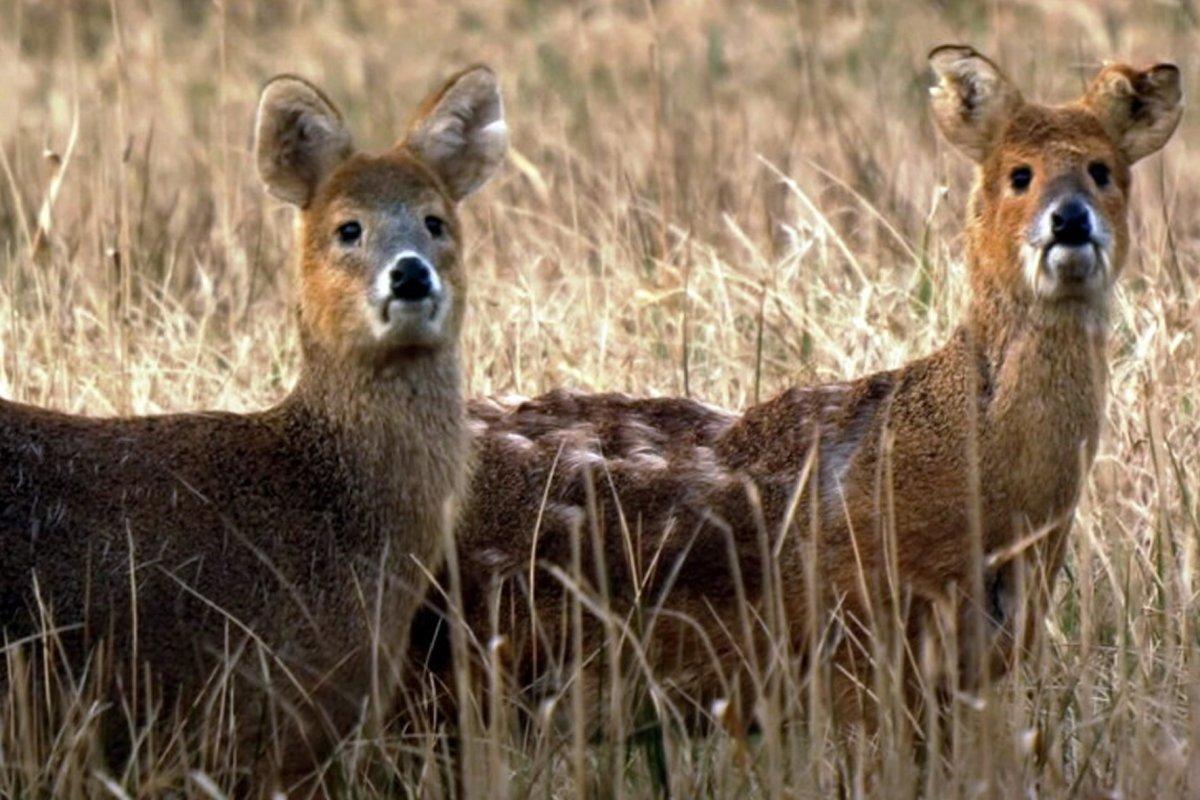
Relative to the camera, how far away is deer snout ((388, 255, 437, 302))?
6.83 metres

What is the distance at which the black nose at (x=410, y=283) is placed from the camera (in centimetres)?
683

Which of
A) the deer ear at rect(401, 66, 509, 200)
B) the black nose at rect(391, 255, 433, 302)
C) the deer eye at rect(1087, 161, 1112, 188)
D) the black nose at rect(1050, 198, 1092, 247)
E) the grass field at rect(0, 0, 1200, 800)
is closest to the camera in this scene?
the grass field at rect(0, 0, 1200, 800)

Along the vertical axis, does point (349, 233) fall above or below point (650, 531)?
above

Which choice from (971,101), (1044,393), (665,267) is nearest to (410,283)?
(1044,393)

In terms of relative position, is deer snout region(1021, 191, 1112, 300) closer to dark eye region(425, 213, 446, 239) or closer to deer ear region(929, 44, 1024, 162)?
deer ear region(929, 44, 1024, 162)

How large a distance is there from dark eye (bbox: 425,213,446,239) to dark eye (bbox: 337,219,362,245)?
154mm

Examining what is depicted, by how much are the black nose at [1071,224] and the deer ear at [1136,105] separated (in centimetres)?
46

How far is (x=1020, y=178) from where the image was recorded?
24.0 feet

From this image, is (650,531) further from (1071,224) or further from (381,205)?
(1071,224)

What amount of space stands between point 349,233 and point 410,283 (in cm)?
33

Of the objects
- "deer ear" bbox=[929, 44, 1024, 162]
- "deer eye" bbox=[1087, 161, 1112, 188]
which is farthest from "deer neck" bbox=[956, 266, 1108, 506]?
"deer ear" bbox=[929, 44, 1024, 162]

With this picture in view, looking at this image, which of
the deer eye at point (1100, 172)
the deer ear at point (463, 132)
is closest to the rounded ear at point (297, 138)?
the deer ear at point (463, 132)

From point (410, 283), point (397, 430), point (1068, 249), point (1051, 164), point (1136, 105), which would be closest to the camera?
point (410, 283)

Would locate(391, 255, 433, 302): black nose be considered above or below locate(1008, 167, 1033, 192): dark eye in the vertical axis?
below
